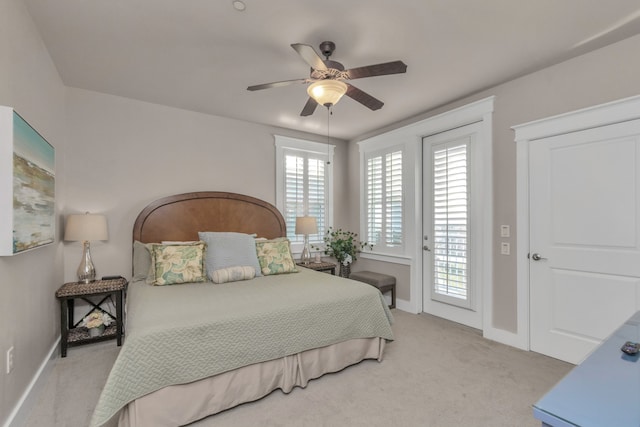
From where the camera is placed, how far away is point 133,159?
3.65 metres

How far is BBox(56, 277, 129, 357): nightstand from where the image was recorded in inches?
113

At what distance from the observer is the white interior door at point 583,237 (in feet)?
8.02

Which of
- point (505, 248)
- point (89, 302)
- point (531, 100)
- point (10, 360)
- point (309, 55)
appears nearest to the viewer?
point (10, 360)

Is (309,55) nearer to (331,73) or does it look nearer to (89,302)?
(331,73)

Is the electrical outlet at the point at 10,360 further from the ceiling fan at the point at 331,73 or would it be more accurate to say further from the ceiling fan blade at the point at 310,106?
the ceiling fan blade at the point at 310,106

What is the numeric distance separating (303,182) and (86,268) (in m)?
2.89

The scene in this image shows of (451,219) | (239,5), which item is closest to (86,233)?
(239,5)

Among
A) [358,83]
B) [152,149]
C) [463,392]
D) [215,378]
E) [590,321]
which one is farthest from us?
[152,149]

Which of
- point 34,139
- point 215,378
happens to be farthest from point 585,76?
point 34,139

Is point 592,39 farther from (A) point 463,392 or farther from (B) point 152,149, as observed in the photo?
(B) point 152,149

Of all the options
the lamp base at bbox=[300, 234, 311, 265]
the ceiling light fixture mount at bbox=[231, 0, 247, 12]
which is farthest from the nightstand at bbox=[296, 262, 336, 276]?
the ceiling light fixture mount at bbox=[231, 0, 247, 12]

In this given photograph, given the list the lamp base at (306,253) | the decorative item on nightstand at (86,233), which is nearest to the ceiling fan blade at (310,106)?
the lamp base at (306,253)

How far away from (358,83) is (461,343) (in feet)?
9.29

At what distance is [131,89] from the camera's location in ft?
11.0
